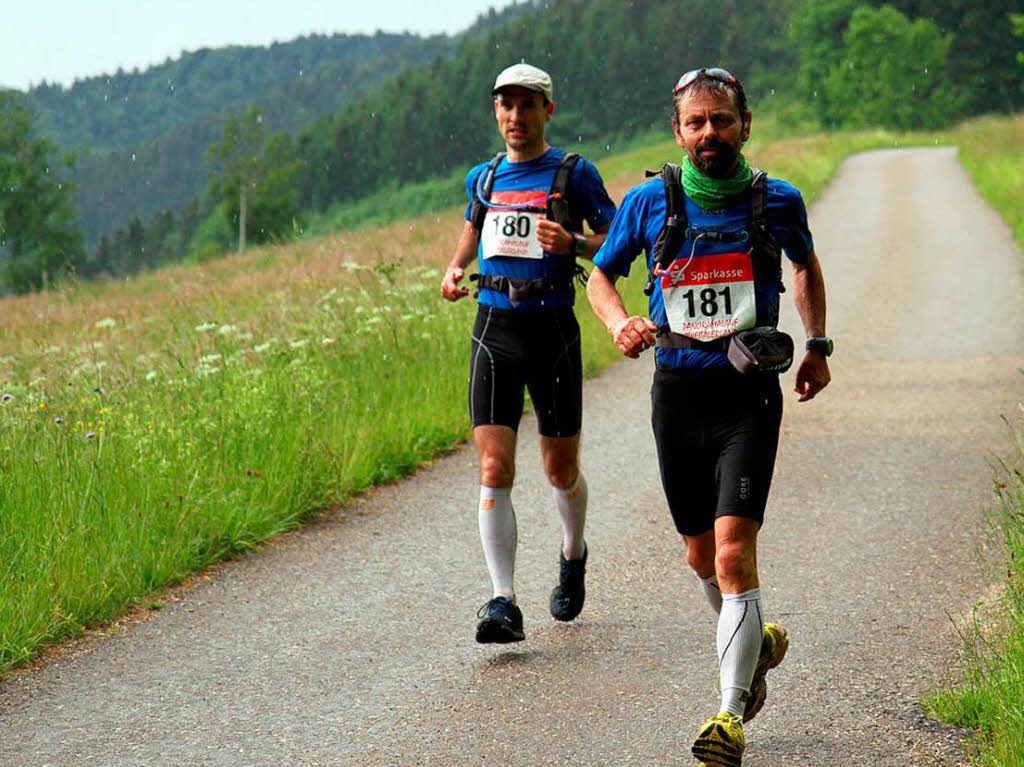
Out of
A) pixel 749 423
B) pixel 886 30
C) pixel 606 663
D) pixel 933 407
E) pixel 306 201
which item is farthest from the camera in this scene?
pixel 306 201

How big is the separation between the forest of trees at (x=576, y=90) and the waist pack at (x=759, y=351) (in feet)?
288

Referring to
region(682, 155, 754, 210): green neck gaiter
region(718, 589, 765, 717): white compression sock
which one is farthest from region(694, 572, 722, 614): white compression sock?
region(682, 155, 754, 210): green neck gaiter

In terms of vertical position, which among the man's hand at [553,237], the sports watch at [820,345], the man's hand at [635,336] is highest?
the man's hand at [553,237]

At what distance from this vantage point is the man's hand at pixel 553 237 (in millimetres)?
5105

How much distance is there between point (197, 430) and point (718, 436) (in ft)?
15.2

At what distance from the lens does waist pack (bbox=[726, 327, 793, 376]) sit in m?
3.99

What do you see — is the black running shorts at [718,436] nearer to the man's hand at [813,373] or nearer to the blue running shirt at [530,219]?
the man's hand at [813,373]

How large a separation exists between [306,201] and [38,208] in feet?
214

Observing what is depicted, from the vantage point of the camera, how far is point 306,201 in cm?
15238

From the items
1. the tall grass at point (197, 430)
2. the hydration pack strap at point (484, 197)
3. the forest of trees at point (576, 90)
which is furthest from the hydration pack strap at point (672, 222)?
the forest of trees at point (576, 90)

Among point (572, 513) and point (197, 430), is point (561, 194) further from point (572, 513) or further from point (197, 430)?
point (197, 430)

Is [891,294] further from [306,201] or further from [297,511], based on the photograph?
[306,201]

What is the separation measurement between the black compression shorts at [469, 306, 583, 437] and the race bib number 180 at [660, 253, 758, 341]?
1.38 meters

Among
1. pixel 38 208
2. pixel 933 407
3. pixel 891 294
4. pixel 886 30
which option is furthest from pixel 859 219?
pixel 38 208
